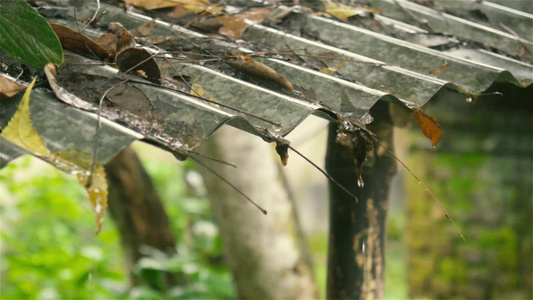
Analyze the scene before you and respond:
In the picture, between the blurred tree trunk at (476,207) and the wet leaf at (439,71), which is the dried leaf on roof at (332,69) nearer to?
the wet leaf at (439,71)

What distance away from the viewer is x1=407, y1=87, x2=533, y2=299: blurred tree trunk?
552 centimetres

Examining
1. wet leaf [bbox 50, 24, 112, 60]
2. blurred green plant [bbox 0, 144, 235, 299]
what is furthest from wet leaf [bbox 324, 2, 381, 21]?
blurred green plant [bbox 0, 144, 235, 299]

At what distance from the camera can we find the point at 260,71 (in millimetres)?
1503

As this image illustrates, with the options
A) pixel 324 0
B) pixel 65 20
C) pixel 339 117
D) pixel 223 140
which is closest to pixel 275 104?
pixel 339 117

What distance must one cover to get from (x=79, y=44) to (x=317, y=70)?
643 millimetres

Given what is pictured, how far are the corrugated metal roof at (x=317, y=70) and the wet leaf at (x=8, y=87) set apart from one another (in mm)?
25

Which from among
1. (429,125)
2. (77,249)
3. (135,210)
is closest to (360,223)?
(429,125)

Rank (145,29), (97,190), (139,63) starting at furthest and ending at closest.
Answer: (145,29), (139,63), (97,190)

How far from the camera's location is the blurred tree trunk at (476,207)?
217 inches

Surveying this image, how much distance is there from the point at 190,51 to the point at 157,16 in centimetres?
33

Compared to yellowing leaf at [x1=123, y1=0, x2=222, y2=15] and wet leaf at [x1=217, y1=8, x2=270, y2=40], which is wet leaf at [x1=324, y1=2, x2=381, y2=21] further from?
yellowing leaf at [x1=123, y1=0, x2=222, y2=15]

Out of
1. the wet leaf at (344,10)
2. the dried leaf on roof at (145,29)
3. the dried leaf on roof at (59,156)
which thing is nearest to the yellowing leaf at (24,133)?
the dried leaf on roof at (59,156)

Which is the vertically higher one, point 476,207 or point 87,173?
point 87,173

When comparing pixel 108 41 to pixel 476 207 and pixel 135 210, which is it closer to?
pixel 135 210
